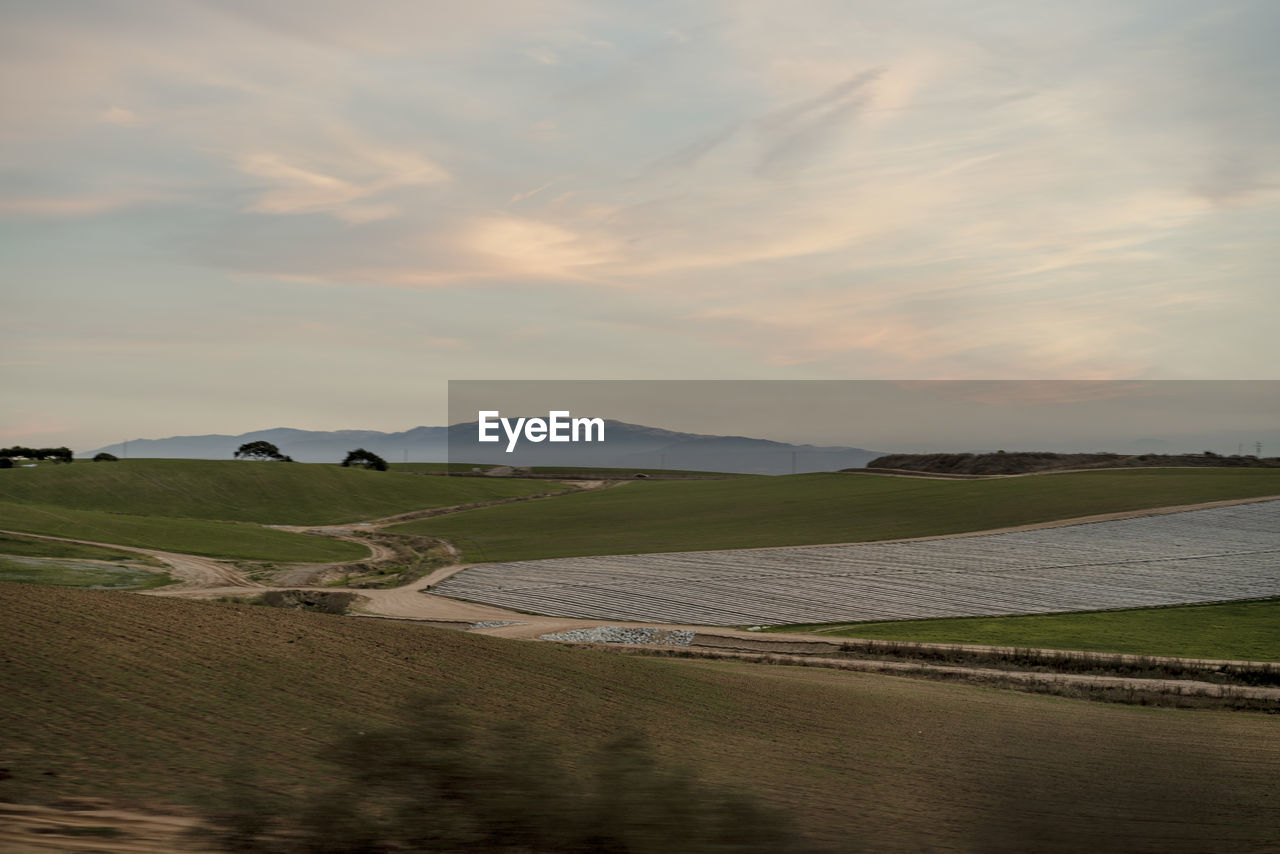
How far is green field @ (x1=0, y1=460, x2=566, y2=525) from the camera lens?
77.3 m

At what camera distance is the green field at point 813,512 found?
59.4m

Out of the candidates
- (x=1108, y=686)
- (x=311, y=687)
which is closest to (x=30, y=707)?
(x=311, y=687)

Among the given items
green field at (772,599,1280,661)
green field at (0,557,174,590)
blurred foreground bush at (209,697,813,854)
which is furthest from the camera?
green field at (0,557,174,590)

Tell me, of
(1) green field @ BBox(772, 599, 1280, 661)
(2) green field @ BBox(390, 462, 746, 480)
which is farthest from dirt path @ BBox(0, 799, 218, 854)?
(2) green field @ BBox(390, 462, 746, 480)

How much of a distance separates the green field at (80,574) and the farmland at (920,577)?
13.1 m

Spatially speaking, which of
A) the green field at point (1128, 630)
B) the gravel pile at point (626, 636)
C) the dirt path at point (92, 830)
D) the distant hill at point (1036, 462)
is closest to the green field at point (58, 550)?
the gravel pile at point (626, 636)

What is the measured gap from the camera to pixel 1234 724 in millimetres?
15422

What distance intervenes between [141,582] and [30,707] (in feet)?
110

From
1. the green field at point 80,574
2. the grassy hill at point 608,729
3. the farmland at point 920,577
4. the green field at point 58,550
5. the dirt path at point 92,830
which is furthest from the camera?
Answer: the green field at point 58,550

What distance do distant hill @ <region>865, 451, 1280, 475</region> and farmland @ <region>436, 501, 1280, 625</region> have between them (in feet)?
123

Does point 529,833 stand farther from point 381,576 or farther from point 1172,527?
point 1172,527

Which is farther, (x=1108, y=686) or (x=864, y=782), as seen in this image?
(x=1108, y=686)

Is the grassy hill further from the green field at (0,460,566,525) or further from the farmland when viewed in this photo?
the green field at (0,460,566,525)

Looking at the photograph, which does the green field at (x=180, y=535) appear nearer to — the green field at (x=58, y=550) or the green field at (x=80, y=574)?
the green field at (x=58, y=550)
